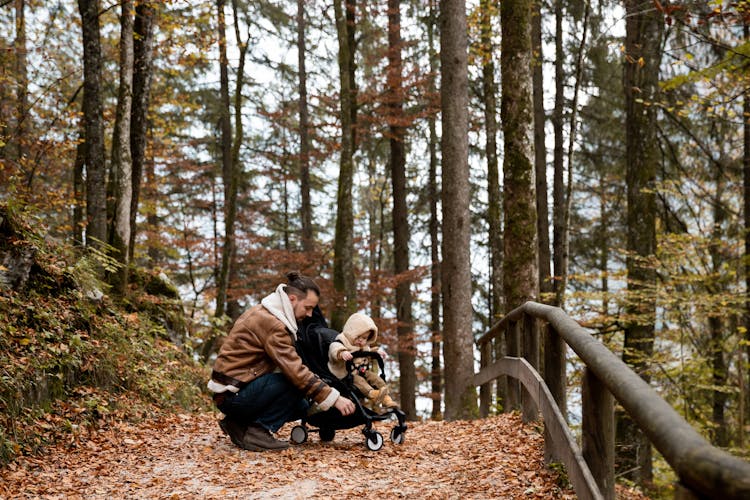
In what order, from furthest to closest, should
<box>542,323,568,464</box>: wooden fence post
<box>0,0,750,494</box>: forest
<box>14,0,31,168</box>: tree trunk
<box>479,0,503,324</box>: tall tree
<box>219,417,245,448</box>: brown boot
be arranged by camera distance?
1. <box>479,0,503,324</box>: tall tree
2. <box>14,0,31,168</box>: tree trunk
3. <box>0,0,750,494</box>: forest
4. <box>219,417,245,448</box>: brown boot
5. <box>542,323,568,464</box>: wooden fence post

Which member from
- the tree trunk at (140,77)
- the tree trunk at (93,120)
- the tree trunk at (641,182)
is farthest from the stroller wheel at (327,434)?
the tree trunk at (641,182)

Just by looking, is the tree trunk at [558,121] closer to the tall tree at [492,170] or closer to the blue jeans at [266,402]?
the tall tree at [492,170]

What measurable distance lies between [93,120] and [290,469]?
22.2 feet

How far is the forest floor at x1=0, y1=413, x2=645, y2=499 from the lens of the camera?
495cm

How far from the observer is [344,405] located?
602cm

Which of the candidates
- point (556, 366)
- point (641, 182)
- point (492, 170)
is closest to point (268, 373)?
point (556, 366)

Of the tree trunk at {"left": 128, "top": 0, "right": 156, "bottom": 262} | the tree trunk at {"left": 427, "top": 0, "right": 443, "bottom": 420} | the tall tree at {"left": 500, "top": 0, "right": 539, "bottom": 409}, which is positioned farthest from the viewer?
the tree trunk at {"left": 427, "top": 0, "right": 443, "bottom": 420}

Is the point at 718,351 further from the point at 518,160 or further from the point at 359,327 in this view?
the point at 359,327

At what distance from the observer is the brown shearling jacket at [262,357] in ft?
19.5

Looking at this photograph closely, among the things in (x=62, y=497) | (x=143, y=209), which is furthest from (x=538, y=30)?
(x=62, y=497)

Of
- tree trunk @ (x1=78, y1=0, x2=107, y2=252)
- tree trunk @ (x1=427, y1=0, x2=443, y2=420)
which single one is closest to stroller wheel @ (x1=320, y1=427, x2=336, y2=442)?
tree trunk @ (x1=78, y1=0, x2=107, y2=252)

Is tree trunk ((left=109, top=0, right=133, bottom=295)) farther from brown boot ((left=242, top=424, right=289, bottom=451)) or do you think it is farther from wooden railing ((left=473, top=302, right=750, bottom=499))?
wooden railing ((left=473, top=302, right=750, bottom=499))

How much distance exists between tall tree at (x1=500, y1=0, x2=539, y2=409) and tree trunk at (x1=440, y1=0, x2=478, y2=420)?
166 cm

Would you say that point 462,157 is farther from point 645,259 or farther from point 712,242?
point 712,242
